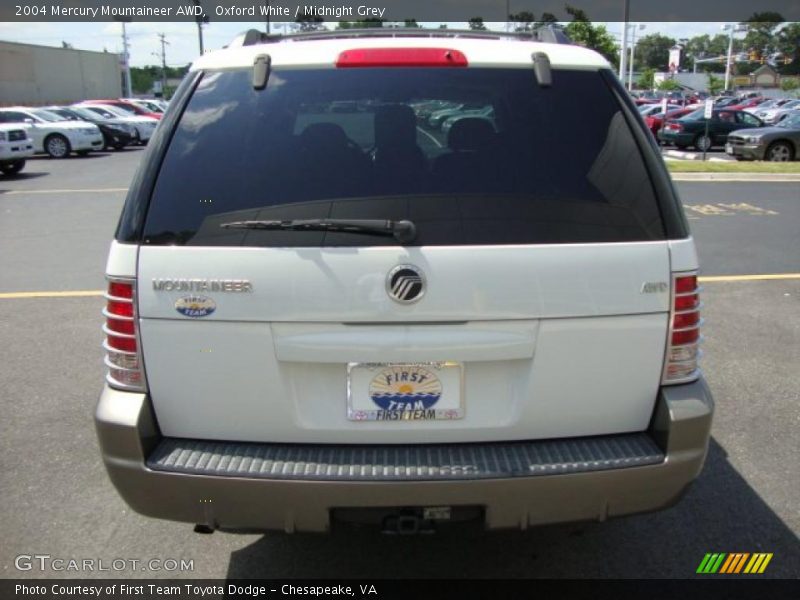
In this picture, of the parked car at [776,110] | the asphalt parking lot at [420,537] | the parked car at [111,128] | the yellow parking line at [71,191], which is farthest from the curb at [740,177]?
the parked car at [776,110]

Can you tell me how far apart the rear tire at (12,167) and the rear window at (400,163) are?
18.6m

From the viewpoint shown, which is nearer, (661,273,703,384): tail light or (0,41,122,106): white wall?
(661,273,703,384): tail light

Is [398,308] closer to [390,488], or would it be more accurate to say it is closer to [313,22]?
[390,488]

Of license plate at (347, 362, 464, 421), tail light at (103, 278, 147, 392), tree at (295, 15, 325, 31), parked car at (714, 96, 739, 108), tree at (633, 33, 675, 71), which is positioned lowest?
parked car at (714, 96, 739, 108)

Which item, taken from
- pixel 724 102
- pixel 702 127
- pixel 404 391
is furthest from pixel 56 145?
pixel 724 102

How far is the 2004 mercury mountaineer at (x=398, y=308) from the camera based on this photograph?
7.61 feet

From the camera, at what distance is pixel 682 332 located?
97.3 inches

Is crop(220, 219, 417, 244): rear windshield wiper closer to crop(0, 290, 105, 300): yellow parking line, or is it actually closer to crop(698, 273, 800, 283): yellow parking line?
crop(0, 290, 105, 300): yellow parking line

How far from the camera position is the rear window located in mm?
2359

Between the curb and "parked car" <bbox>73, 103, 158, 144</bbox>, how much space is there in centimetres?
1849

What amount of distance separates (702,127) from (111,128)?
799 inches

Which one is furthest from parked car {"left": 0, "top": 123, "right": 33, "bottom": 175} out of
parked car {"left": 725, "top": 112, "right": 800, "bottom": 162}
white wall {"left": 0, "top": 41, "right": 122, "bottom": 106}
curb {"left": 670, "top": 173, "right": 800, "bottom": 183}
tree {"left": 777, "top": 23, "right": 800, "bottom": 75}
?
tree {"left": 777, "top": 23, "right": 800, "bottom": 75}

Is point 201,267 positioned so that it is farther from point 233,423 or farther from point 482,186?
point 482,186

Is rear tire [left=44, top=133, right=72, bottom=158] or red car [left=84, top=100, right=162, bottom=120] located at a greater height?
red car [left=84, top=100, right=162, bottom=120]
